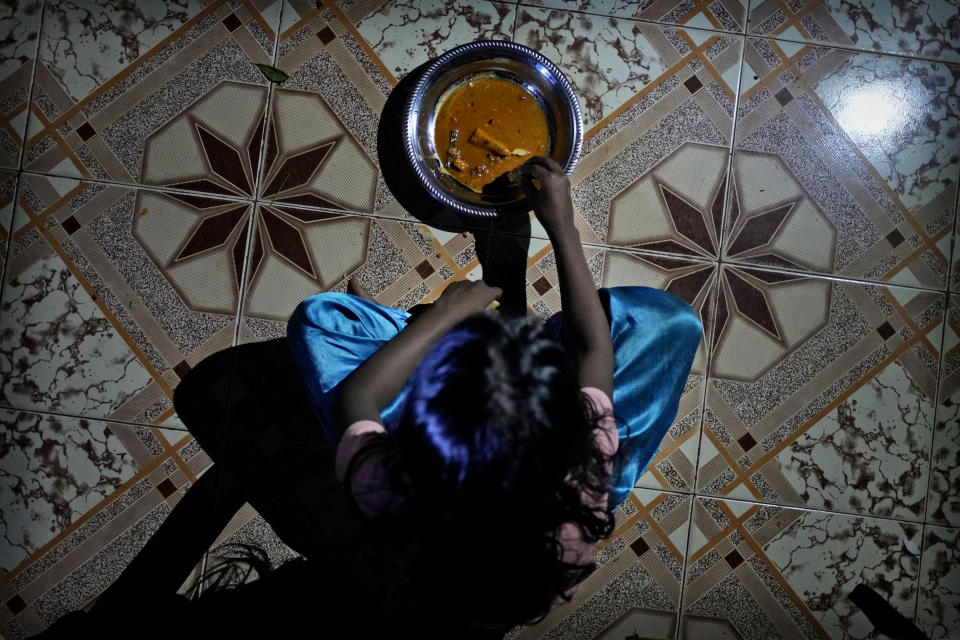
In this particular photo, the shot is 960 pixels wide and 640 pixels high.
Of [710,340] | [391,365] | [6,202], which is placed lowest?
[710,340]

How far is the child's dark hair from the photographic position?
711mm

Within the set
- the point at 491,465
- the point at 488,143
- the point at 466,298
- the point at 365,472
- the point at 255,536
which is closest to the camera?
the point at 491,465

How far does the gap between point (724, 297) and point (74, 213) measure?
152 cm

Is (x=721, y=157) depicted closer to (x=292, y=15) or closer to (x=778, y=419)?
(x=778, y=419)

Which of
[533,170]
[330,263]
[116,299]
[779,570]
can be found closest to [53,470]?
[116,299]

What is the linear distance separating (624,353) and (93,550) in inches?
49.7

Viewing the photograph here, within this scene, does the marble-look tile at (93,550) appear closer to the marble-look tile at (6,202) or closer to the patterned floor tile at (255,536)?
the patterned floor tile at (255,536)

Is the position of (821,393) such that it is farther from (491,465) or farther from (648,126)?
(491,465)

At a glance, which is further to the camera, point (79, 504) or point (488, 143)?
point (79, 504)

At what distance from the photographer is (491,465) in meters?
0.71

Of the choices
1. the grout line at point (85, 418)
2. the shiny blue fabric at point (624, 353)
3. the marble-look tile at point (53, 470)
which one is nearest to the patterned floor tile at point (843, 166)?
the shiny blue fabric at point (624, 353)

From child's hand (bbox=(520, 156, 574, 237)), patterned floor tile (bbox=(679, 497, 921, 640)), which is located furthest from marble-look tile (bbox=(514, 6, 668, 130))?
patterned floor tile (bbox=(679, 497, 921, 640))

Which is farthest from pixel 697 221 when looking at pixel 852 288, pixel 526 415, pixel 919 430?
pixel 526 415

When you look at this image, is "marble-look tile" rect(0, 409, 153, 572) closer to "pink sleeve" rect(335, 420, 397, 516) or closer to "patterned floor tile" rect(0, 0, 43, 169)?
"patterned floor tile" rect(0, 0, 43, 169)
